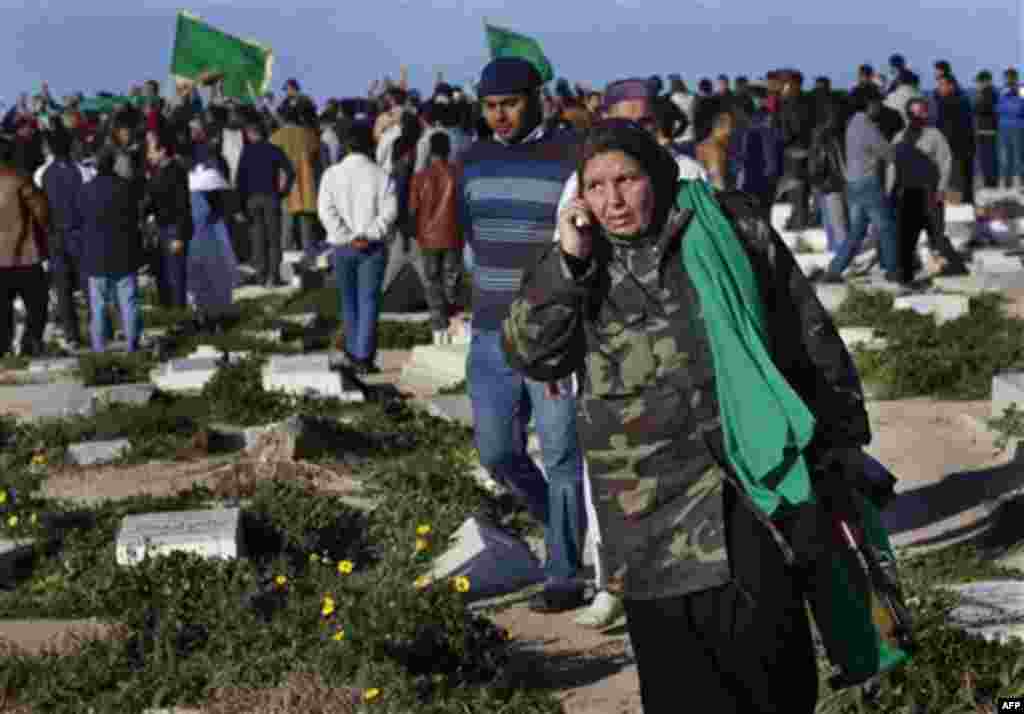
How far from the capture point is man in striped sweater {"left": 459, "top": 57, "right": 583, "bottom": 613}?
814cm

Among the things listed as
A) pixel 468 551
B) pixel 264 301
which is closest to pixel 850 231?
pixel 264 301

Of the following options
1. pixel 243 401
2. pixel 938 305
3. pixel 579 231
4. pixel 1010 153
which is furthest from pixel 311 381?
pixel 1010 153

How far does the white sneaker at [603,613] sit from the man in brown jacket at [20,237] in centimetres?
1061

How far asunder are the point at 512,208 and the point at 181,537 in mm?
1981

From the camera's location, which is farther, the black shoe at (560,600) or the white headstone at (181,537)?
the white headstone at (181,537)

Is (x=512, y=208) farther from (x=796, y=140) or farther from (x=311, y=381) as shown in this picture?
(x=796, y=140)

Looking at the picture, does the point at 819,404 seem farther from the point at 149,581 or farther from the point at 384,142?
the point at 384,142

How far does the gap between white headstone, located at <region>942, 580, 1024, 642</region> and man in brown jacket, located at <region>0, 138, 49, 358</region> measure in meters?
11.4

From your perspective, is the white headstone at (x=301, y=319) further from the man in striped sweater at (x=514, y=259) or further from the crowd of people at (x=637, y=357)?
the man in striped sweater at (x=514, y=259)

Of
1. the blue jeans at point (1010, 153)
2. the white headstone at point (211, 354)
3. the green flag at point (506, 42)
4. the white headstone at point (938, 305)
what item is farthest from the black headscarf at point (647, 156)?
the blue jeans at point (1010, 153)

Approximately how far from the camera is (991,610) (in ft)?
23.8

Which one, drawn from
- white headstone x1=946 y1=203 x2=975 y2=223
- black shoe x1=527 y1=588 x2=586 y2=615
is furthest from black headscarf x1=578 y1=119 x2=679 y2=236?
white headstone x1=946 y1=203 x2=975 y2=223

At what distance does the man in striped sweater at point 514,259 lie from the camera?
26.7 feet

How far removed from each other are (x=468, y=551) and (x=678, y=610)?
14.1ft
